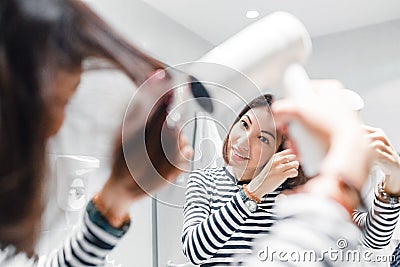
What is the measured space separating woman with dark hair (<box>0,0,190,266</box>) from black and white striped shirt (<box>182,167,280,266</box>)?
12 centimetres

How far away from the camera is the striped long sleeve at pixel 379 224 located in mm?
589

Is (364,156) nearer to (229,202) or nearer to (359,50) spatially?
(229,202)

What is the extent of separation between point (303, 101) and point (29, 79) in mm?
280

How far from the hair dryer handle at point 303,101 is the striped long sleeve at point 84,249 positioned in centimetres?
21

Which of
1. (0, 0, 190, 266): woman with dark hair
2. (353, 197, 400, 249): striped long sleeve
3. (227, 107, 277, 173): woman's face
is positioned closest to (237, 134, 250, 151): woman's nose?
(227, 107, 277, 173): woman's face

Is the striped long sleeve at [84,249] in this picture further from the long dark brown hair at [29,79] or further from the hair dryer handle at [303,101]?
the hair dryer handle at [303,101]

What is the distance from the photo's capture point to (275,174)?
0.48 m

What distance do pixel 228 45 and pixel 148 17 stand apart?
0.26 m

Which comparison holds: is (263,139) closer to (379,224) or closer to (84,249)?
Answer: (84,249)

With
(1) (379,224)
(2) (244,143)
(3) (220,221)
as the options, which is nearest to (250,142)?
(2) (244,143)
